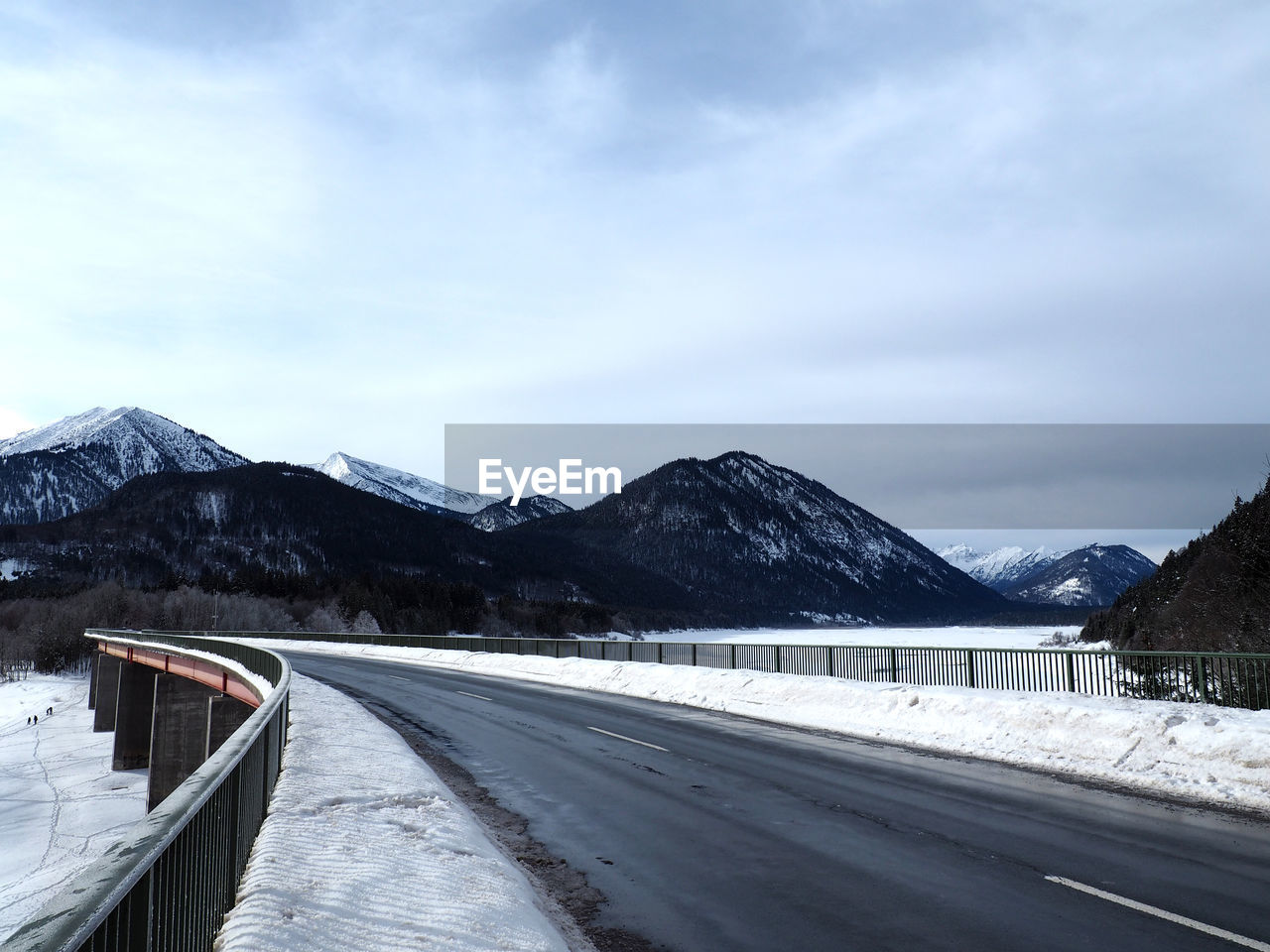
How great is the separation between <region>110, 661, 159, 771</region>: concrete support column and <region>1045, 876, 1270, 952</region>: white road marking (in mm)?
55212

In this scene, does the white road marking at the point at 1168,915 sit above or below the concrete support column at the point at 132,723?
above

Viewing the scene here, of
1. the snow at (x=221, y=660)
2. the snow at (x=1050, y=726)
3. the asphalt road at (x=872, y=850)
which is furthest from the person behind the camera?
the snow at (x=221, y=660)

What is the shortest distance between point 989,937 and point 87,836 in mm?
41385

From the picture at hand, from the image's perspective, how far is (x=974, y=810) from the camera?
10328mm

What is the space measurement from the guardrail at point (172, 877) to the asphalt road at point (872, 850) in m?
2.90

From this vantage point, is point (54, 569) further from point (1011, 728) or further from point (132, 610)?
point (1011, 728)

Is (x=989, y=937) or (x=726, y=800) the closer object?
(x=989, y=937)

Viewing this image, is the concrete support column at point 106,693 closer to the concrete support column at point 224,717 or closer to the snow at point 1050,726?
the concrete support column at point 224,717

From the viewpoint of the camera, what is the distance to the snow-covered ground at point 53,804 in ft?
98.7

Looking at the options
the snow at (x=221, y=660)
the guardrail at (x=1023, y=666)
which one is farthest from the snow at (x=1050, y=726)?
the snow at (x=221, y=660)

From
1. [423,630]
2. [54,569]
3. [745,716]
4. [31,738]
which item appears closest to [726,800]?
[745,716]

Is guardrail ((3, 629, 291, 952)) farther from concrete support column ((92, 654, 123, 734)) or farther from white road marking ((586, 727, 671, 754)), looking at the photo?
concrete support column ((92, 654, 123, 734))

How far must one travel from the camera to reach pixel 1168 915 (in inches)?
258

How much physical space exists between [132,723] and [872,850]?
181 feet
